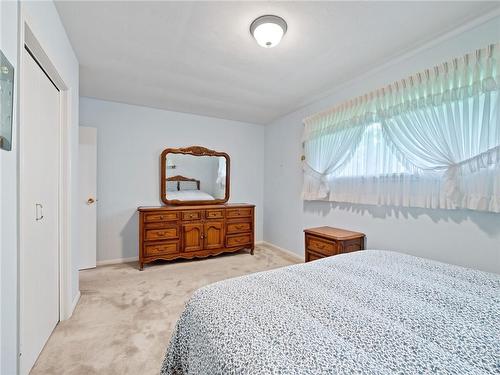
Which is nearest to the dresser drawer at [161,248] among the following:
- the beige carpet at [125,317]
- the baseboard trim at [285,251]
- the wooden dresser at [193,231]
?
the wooden dresser at [193,231]

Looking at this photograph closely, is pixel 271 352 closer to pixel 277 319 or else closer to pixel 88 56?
pixel 277 319

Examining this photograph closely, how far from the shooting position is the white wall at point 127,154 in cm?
339

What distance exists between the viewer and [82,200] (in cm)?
319

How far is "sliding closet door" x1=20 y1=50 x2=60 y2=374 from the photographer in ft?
4.52

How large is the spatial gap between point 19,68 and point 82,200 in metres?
2.52

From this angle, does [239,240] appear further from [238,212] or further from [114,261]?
[114,261]

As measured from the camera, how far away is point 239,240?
3.90 meters

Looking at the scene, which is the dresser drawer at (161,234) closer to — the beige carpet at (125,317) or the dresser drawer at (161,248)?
the dresser drawer at (161,248)

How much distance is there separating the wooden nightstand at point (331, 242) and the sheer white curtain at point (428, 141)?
0.42m

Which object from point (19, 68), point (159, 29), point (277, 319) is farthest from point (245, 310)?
point (159, 29)

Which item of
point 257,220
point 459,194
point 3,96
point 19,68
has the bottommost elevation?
point 257,220

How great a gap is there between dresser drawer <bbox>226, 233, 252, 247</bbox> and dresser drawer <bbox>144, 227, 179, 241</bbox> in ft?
2.84

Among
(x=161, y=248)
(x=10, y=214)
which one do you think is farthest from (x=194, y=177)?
(x=10, y=214)

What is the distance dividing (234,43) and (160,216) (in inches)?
95.1
